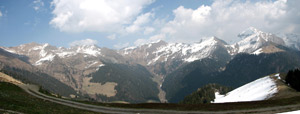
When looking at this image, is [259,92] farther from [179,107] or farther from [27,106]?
[27,106]

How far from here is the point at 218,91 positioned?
19525 centimetres

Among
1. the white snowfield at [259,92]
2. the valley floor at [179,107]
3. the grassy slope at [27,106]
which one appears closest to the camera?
the grassy slope at [27,106]

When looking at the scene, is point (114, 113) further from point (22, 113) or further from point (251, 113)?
point (251, 113)

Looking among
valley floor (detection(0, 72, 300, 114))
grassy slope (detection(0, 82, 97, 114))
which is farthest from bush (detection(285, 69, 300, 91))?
grassy slope (detection(0, 82, 97, 114))

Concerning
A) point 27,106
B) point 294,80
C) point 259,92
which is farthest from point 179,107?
point 259,92

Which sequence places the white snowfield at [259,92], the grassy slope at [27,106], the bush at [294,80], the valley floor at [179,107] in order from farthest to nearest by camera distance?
the white snowfield at [259,92]
the bush at [294,80]
the valley floor at [179,107]
the grassy slope at [27,106]

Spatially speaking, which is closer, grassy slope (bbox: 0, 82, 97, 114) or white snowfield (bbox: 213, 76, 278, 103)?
grassy slope (bbox: 0, 82, 97, 114)

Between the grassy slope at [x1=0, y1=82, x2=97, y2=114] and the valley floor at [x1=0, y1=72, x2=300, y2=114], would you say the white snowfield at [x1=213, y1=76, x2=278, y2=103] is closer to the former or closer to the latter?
the valley floor at [x1=0, y1=72, x2=300, y2=114]

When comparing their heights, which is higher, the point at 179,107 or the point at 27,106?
the point at 27,106

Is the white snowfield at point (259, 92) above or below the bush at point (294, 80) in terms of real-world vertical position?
below

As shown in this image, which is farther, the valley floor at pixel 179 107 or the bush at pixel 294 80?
the bush at pixel 294 80

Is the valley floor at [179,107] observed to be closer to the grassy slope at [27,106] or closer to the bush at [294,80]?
the grassy slope at [27,106]

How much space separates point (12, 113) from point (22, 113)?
172cm

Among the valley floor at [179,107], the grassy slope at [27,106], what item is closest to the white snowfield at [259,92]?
the valley floor at [179,107]
